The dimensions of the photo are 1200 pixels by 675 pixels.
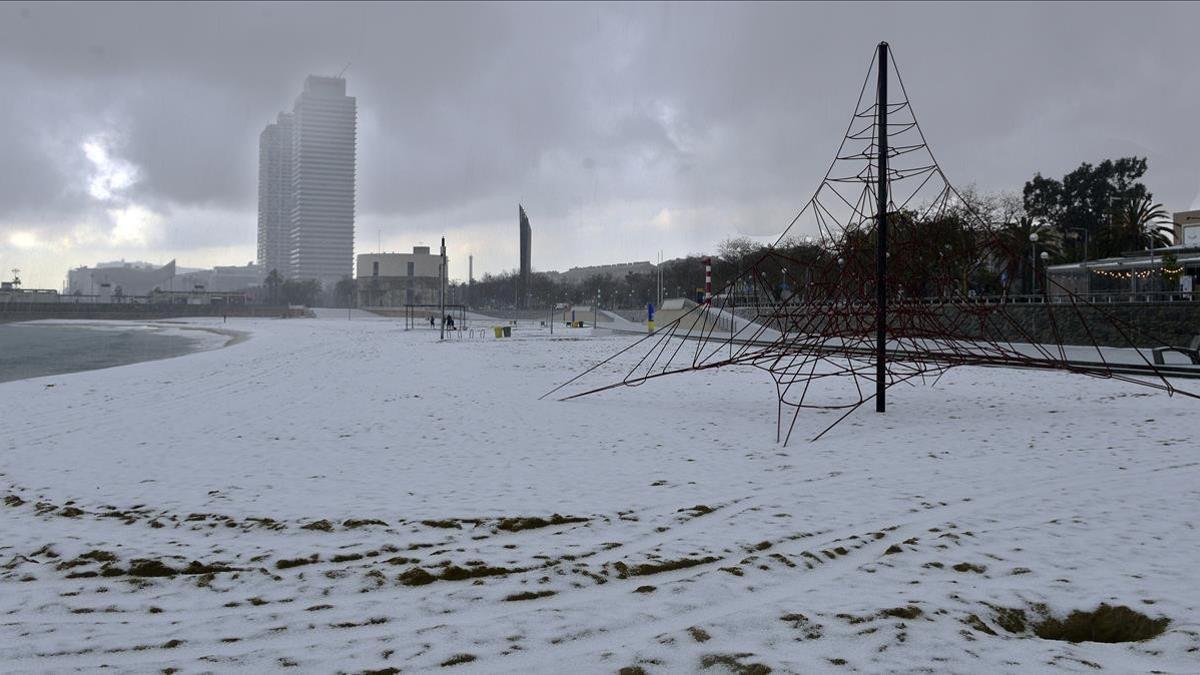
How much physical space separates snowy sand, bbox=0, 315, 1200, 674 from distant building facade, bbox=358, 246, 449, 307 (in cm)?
18206

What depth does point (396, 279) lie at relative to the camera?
19238cm

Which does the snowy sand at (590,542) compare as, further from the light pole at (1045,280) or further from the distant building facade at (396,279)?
the distant building facade at (396,279)

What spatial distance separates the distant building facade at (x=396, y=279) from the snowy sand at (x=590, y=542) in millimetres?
182063

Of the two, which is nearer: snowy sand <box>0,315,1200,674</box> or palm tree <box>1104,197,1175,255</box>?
snowy sand <box>0,315,1200,674</box>

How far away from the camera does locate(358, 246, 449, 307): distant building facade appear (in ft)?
627

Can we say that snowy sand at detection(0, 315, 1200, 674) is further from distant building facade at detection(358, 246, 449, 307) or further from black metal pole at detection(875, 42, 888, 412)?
distant building facade at detection(358, 246, 449, 307)

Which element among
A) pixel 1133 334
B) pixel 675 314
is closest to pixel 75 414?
pixel 1133 334

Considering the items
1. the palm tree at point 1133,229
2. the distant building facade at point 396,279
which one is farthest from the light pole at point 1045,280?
the distant building facade at point 396,279

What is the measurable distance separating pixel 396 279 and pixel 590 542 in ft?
637

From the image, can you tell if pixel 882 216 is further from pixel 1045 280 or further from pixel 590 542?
pixel 590 542

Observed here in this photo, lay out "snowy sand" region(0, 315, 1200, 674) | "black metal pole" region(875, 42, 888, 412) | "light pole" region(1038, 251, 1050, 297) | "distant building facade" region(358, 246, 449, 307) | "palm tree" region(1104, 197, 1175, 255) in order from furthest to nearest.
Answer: "distant building facade" region(358, 246, 449, 307) → "palm tree" region(1104, 197, 1175, 255) → "black metal pole" region(875, 42, 888, 412) → "light pole" region(1038, 251, 1050, 297) → "snowy sand" region(0, 315, 1200, 674)

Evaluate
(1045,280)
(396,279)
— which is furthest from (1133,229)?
(396,279)

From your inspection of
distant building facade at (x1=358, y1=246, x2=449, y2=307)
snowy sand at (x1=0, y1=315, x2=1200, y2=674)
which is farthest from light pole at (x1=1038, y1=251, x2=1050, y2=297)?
distant building facade at (x1=358, y1=246, x2=449, y2=307)

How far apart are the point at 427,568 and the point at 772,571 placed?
258 centimetres
